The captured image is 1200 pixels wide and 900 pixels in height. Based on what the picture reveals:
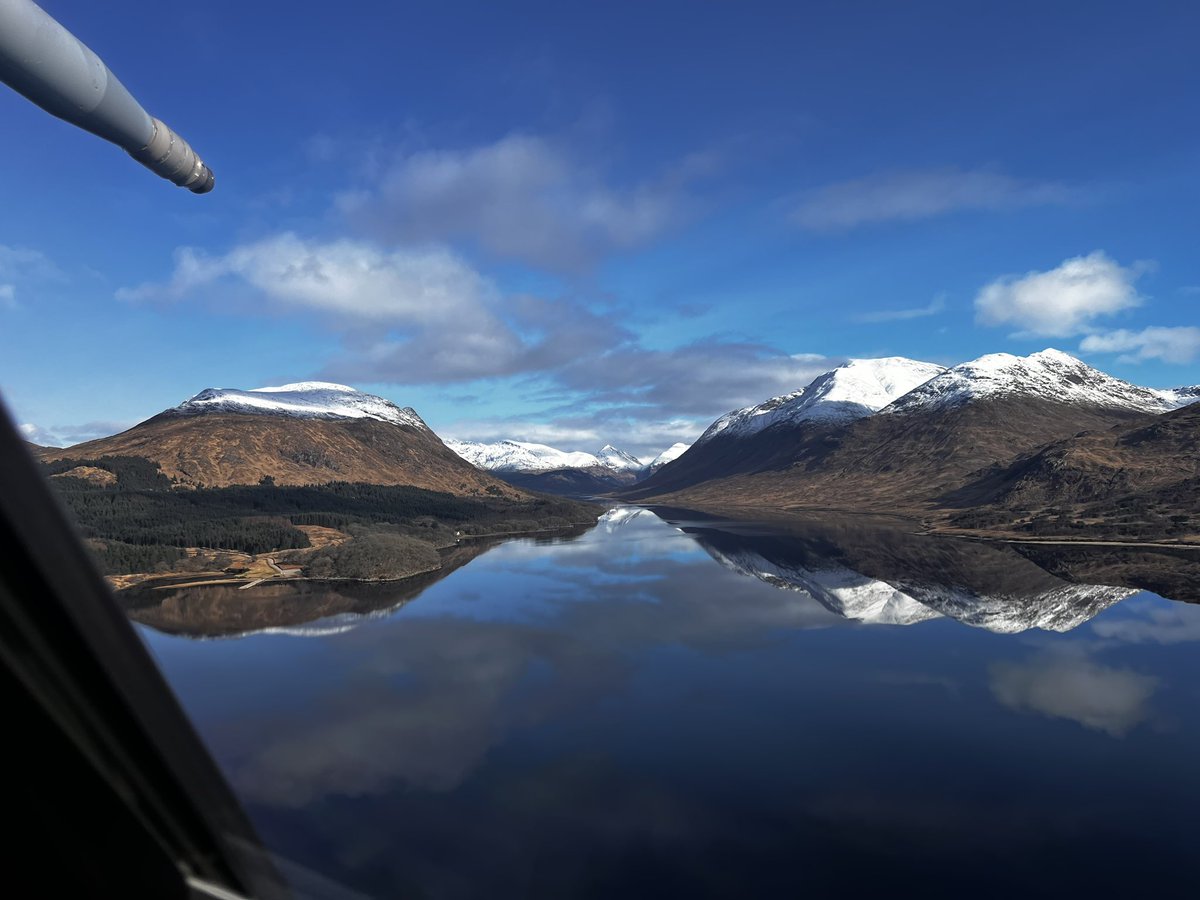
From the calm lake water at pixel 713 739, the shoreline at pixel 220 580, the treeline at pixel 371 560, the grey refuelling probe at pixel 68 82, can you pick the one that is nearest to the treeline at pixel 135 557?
the shoreline at pixel 220 580

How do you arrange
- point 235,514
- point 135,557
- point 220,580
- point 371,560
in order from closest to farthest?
point 220,580 → point 135,557 → point 371,560 → point 235,514

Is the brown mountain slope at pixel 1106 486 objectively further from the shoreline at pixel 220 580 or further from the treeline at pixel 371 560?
the shoreline at pixel 220 580

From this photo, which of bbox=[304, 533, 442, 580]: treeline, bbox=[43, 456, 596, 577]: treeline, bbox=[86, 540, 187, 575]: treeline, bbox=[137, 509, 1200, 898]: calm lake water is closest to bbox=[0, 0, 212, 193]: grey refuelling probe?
bbox=[137, 509, 1200, 898]: calm lake water

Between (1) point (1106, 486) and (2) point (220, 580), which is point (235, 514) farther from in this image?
(1) point (1106, 486)

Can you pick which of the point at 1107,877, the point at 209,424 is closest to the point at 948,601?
the point at 1107,877

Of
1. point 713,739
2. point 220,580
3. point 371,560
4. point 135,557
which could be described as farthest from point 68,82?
point 135,557

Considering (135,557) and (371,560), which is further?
(371,560)
